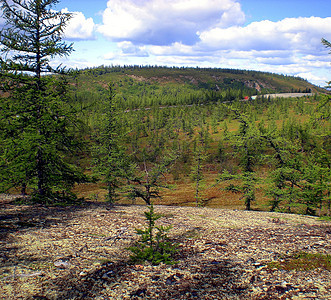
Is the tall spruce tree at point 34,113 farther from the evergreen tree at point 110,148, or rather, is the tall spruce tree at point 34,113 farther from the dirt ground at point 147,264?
the evergreen tree at point 110,148

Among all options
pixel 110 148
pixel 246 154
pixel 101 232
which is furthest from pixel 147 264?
pixel 246 154

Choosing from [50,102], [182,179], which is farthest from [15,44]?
[182,179]

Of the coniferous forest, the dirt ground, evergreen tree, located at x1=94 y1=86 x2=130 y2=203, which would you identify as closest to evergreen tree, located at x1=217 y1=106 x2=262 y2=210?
the coniferous forest

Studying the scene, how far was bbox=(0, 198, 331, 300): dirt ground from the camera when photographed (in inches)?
219

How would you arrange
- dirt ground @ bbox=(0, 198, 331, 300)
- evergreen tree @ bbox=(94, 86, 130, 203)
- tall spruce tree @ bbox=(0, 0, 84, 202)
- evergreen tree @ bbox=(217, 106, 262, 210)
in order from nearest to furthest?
1. dirt ground @ bbox=(0, 198, 331, 300)
2. tall spruce tree @ bbox=(0, 0, 84, 202)
3. evergreen tree @ bbox=(217, 106, 262, 210)
4. evergreen tree @ bbox=(94, 86, 130, 203)

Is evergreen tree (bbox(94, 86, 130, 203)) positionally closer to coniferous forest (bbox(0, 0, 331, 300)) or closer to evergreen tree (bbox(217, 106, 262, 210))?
coniferous forest (bbox(0, 0, 331, 300))

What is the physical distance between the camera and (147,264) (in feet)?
23.0

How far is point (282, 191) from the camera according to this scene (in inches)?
749

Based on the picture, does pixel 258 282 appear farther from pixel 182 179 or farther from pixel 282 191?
pixel 182 179

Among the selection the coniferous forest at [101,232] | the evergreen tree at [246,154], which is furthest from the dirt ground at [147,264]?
the evergreen tree at [246,154]

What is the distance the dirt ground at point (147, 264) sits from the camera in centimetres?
557

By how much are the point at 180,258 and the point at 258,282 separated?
2.46 meters

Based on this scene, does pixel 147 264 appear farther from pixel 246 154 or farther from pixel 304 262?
pixel 246 154

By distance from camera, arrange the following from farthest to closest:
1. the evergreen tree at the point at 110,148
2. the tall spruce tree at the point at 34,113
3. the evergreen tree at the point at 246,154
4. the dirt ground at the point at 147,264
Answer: the evergreen tree at the point at 110,148 → the evergreen tree at the point at 246,154 → the tall spruce tree at the point at 34,113 → the dirt ground at the point at 147,264
